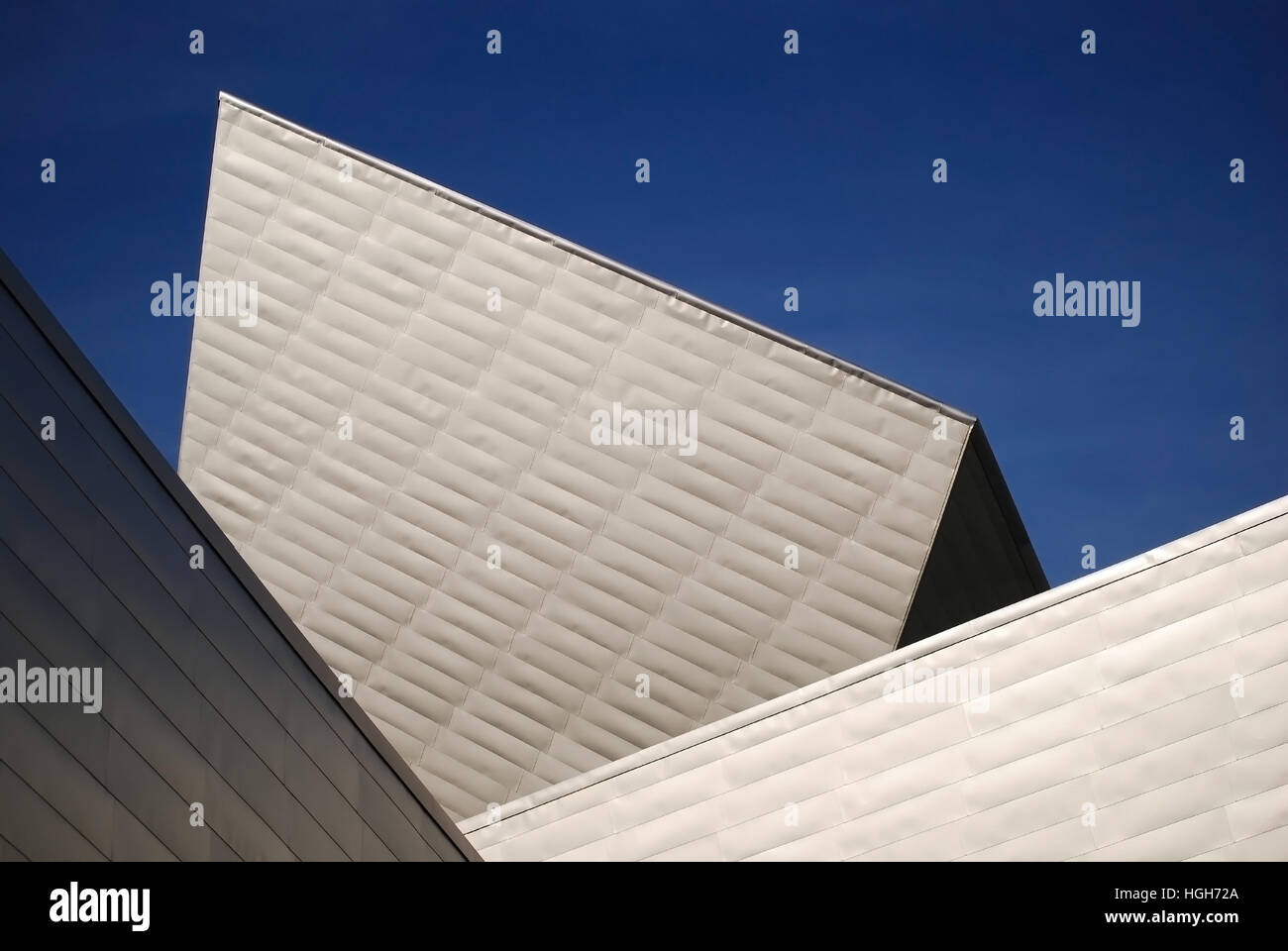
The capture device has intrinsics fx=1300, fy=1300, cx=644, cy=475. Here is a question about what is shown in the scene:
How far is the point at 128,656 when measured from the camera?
402 centimetres

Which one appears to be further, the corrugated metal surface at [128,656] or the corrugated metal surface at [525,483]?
the corrugated metal surface at [525,483]

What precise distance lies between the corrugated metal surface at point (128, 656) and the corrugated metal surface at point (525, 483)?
18.7 ft

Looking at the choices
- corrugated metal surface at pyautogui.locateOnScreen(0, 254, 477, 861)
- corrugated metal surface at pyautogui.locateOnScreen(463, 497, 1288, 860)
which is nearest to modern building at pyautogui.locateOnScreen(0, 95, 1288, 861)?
corrugated metal surface at pyautogui.locateOnScreen(463, 497, 1288, 860)

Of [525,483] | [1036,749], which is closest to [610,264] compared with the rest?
[525,483]

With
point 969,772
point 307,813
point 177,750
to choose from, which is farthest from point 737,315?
point 177,750

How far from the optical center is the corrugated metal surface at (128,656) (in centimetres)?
358

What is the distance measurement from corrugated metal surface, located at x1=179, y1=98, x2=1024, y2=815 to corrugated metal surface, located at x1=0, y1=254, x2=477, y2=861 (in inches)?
224

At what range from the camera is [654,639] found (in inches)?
428

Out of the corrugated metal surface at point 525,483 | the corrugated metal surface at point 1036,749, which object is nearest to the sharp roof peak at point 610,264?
the corrugated metal surface at point 525,483

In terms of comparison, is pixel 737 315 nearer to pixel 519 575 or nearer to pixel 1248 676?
pixel 519 575

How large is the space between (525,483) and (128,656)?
7231 mm

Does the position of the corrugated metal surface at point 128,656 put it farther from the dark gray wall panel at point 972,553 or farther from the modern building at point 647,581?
the dark gray wall panel at point 972,553
